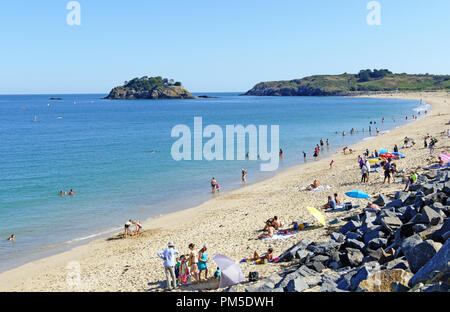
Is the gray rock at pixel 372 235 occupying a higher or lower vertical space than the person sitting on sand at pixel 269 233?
higher

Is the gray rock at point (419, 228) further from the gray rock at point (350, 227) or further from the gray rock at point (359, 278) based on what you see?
the gray rock at point (359, 278)

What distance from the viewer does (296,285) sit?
9.16 meters

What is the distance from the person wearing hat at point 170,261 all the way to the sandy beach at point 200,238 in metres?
0.72

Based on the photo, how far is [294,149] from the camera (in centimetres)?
5003

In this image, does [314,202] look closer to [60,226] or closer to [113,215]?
[113,215]

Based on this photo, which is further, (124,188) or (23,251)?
(124,188)

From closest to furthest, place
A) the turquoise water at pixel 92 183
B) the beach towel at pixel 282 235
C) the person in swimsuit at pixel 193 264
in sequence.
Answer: the person in swimsuit at pixel 193 264 → the beach towel at pixel 282 235 → the turquoise water at pixel 92 183

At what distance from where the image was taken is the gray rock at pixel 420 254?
827cm

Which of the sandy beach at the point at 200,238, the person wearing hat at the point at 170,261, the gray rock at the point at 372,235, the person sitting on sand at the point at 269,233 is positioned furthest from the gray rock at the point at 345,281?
the person sitting on sand at the point at 269,233

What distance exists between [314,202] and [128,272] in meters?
11.2

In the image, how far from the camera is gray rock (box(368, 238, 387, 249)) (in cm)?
1091

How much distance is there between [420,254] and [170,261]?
23.3 ft

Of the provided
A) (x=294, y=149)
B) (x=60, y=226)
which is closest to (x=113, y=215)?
(x=60, y=226)

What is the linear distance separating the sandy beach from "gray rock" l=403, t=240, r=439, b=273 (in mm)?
4683
